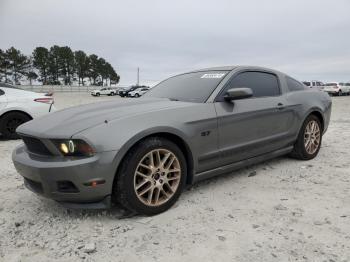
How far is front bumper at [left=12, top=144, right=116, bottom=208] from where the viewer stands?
8.78 ft

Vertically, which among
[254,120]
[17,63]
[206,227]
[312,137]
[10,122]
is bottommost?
[206,227]

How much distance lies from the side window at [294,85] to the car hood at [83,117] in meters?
1.98

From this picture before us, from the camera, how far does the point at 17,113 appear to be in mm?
6938

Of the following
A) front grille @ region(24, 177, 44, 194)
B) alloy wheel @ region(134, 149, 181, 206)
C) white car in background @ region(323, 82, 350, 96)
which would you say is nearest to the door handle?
alloy wheel @ region(134, 149, 181, 206)

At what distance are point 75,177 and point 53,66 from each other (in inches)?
3149

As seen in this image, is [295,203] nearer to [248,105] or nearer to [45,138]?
[248,105]

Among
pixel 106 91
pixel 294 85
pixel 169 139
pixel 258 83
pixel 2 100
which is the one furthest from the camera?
pixel 106 91

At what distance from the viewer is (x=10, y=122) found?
273 inches

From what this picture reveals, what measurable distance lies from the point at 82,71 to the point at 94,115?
270 feet

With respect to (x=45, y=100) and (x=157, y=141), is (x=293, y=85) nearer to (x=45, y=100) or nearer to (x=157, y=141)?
(x=157, y=141)

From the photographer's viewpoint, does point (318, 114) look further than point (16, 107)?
No

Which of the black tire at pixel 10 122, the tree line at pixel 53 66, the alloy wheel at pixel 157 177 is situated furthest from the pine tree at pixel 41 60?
the alloy wheel at pixel 157 177

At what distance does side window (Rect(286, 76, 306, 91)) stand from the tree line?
72389mm

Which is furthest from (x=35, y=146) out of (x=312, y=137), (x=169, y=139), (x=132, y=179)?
(x=312, y=137)
